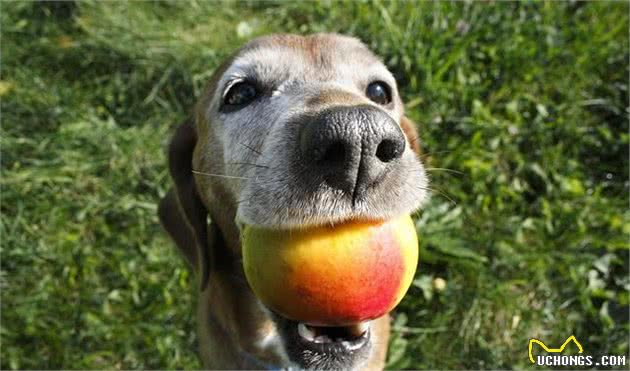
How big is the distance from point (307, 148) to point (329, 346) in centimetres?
88

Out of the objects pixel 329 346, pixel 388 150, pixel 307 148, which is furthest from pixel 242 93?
pixel 329 346

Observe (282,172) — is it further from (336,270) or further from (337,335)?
(337,335)

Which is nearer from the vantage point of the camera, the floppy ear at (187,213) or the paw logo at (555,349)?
the floppy ear at (187,213)

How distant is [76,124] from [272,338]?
9.40 ft

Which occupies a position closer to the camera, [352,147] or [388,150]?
[352,147]

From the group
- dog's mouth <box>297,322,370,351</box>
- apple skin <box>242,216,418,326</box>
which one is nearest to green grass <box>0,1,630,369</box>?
dog's mouth <box>297,322,370,351</box>

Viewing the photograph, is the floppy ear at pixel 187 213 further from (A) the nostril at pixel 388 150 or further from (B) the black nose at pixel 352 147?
(A) the nostril at pixel 388 150

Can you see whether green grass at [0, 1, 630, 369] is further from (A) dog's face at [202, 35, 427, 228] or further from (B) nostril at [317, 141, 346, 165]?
(B) nostril at [317, 141, 346, 165]

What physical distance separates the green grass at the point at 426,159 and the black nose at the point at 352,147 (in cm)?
199

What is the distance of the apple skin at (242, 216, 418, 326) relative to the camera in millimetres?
2100

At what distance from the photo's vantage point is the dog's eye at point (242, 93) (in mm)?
3021

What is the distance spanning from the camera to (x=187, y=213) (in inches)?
132

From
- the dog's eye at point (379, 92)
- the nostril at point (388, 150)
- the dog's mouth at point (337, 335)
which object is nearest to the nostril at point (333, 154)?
the nostril at point (388, 150)

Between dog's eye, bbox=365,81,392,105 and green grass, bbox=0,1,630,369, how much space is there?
85 centimetres
